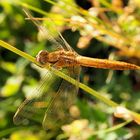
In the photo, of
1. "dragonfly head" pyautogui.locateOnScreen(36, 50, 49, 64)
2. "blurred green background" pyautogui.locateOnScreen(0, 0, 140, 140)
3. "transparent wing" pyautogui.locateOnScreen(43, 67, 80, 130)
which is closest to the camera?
"dragonfly head" pyautogui.locateOnScreen(36, 50, 49, 64)

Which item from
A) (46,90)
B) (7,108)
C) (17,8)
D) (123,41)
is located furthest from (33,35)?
(46,90)

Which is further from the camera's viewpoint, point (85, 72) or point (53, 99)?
point (85, 72)

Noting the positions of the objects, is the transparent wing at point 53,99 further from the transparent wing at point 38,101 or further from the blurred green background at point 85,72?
the blurred green background at point 85,72

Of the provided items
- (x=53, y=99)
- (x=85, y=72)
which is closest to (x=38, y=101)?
(x=53, y=99)

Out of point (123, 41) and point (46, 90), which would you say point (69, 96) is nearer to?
point (46, 90)

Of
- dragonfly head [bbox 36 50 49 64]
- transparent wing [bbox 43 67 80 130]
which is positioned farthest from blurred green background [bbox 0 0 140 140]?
dragonfly head [bbox 36 50 49 64]

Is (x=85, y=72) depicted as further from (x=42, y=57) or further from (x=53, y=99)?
(x=42, y=57)

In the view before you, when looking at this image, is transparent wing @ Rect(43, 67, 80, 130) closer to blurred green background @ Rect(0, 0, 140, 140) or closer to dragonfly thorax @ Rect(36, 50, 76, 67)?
dragonfly thorax @ Rect(36, 50, 76, 67)
